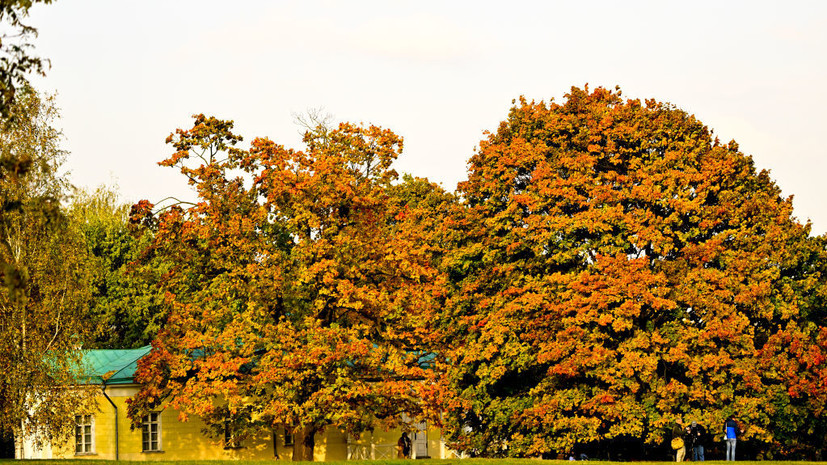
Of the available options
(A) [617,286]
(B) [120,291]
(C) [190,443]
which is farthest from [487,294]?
(B) [120,291]

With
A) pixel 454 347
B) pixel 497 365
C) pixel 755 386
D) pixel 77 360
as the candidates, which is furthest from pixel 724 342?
pixel 77 360

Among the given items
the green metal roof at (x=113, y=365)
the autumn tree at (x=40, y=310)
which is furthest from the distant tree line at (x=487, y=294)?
the green metal roof at (x=113, y=365)

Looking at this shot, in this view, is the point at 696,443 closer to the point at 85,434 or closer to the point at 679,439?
the point at 679,439

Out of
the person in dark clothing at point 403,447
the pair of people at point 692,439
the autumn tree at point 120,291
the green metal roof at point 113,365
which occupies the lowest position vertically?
the person in dark clothing at point 403,447

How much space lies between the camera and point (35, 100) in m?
36.8

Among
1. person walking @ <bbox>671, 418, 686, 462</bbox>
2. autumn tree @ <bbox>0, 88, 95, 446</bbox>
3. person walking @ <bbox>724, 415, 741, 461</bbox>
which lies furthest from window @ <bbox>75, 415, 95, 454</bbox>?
person walking @ <bbox>724, 415, 741, 461</bbox>

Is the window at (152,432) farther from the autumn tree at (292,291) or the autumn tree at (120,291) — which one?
the autumn tree at (120,291)

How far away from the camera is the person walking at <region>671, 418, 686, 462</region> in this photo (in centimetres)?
3542

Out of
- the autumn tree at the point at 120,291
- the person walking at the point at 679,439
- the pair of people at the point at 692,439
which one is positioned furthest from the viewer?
the autumn tree at the point at 120,291

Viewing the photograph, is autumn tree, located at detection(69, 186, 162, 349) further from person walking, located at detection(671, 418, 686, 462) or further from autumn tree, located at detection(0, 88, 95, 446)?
person walking, located at detection(671, 418, 686, 462)

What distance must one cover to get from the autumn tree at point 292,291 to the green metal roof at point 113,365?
3570 millimetres

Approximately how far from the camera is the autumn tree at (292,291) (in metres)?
37.2

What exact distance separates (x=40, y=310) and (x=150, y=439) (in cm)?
1181

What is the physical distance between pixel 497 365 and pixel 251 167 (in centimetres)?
1268
